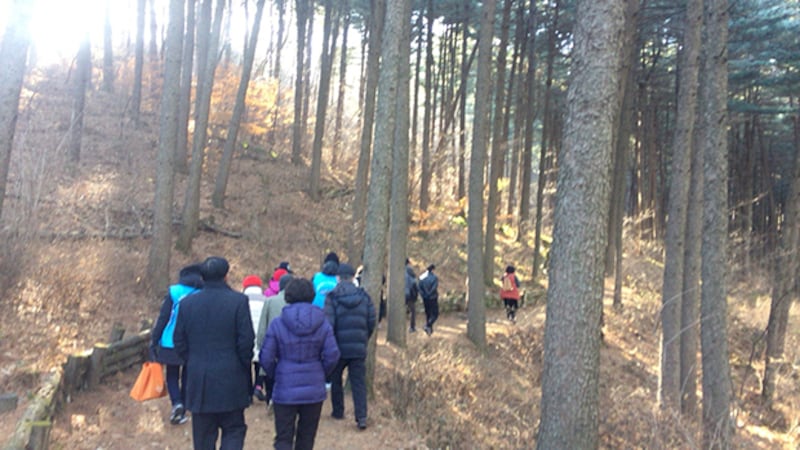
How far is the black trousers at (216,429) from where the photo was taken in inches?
205

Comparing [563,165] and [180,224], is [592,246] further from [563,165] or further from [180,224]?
[180,224]

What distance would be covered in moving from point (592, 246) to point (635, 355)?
1528 cm

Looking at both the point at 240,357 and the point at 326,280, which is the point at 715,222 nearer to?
the point at 326,280

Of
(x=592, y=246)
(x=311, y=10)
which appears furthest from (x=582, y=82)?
(x=311, y=10)

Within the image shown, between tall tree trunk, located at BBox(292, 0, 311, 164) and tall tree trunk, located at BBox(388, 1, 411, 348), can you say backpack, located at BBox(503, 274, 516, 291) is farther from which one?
tall tree trunk, located at BBox(292, 0, 311, 164)

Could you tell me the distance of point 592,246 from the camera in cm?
648

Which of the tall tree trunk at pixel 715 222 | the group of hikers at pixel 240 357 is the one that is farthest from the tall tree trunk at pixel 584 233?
the tall tree trunk at pixel 715 222

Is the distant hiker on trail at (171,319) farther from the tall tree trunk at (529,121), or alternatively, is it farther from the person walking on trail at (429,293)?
the tall tree trunk at (529,121)

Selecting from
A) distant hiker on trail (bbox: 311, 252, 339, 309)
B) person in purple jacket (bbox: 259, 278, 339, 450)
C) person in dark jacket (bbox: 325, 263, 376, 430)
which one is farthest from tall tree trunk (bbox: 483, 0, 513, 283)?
person in purple jacket (bbox: 259, 278, 339, 450)

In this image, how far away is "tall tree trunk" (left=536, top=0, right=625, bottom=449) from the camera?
6.47m

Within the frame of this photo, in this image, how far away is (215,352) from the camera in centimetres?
505

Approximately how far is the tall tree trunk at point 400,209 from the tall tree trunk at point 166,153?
473 cm

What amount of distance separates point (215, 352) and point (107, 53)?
90.7 ft

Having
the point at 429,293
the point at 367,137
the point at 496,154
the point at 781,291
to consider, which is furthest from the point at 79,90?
the point at 781,291
